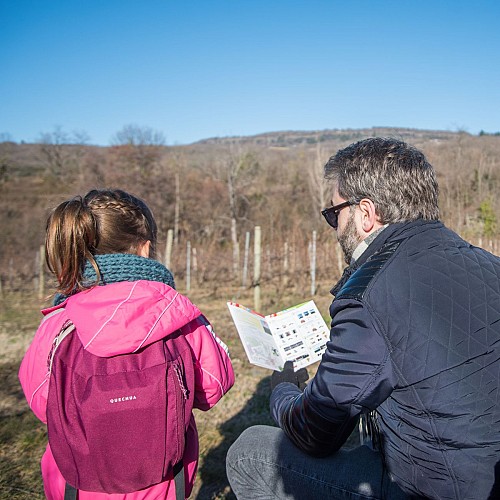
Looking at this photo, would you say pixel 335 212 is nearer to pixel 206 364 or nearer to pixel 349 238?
pixel 349 238

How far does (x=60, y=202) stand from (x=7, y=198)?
30.0 meters

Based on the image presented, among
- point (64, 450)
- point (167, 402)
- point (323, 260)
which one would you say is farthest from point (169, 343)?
point (323, 260)

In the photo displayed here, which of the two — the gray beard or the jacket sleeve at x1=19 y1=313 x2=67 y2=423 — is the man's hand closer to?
the gray beard

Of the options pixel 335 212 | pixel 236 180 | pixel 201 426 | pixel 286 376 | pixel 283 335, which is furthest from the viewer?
pixel 236 180

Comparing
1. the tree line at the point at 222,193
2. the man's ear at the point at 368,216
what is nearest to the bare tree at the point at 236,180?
the tree line at the point at 222,193

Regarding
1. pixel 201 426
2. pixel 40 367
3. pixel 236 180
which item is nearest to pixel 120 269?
pixel 40 367

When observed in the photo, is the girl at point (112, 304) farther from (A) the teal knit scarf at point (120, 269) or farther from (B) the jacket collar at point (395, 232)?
(B) the jacket collar at point (395, 232)

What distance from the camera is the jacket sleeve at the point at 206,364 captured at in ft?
4.98

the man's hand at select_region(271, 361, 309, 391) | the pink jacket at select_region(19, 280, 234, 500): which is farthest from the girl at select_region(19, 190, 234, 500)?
the man's hand at select_region(271, 361, 309, 391)

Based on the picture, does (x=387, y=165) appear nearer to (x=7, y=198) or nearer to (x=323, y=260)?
(x=323, y=260)

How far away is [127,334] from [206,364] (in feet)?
1.14

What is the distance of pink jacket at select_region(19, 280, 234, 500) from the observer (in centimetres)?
131

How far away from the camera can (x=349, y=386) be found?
1.26 m

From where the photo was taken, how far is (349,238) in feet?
5.49
